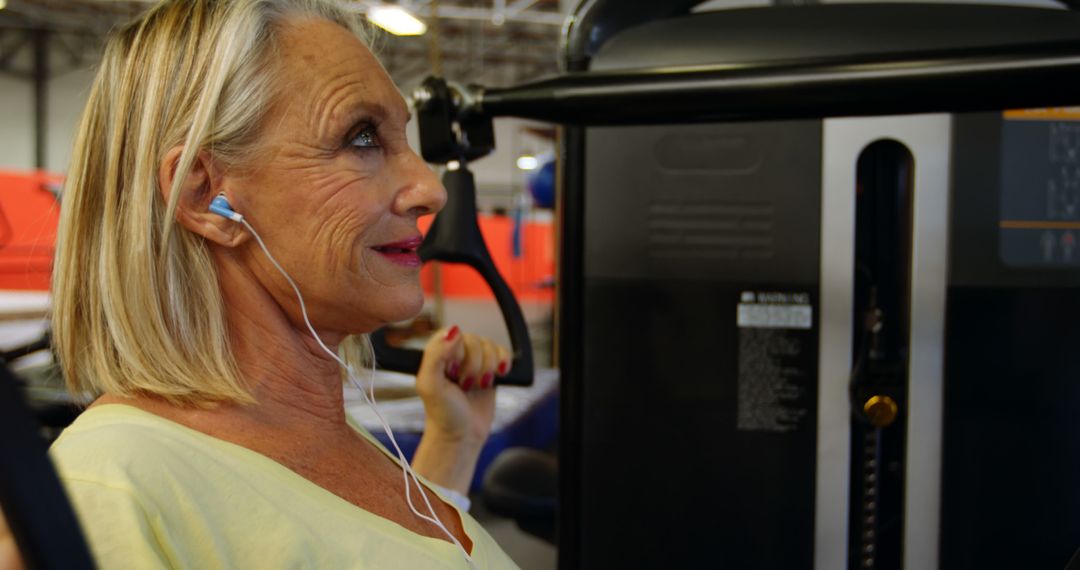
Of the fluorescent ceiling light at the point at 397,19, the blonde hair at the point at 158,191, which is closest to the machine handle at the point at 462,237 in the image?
the blonde hair at the point at 158,191

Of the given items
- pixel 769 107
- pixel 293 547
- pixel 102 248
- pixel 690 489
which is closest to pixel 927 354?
pixel 690 489

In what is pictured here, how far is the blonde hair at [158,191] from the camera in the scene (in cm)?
66

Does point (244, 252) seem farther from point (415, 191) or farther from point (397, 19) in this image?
point (397, 19)

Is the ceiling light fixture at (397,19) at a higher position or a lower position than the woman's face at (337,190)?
higher

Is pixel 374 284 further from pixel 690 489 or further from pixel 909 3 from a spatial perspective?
pixel 909 3

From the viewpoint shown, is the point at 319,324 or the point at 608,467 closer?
the point at 319,324

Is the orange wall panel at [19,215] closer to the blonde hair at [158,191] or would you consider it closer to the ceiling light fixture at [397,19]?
the ceiling light fixture at [397,19]

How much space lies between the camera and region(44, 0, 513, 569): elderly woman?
0.65m

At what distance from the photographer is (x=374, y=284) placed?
0.72 metres

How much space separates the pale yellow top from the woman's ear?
15cm

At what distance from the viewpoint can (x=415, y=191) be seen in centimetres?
73

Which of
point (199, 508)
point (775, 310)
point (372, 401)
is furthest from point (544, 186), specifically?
point (199, 508)

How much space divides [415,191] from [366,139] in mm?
62

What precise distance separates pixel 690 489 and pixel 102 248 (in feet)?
2.07
